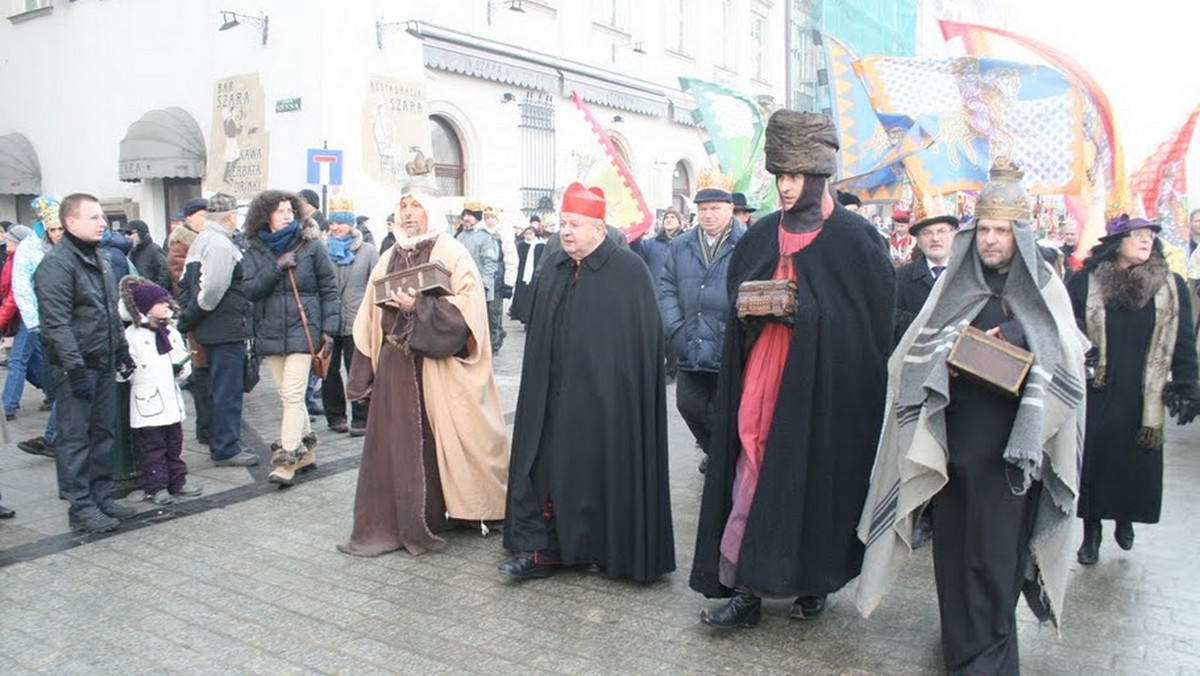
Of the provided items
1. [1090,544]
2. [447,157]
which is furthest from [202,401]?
[447,157]

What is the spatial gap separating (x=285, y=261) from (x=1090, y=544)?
5.38 m

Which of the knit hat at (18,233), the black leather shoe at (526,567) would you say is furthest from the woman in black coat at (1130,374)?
the knit hat at (18,233)

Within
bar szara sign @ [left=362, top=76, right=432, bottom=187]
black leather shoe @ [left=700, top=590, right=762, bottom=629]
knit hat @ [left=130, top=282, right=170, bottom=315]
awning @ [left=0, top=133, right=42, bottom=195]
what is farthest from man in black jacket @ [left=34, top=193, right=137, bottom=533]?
awning @ [left=0, top=133, right=42, bottom=195]

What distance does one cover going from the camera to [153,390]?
6039 millimetres

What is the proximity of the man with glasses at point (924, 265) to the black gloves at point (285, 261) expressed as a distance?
4149 millimetres

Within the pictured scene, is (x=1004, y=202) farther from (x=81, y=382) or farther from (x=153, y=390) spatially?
(x=153, y=390)

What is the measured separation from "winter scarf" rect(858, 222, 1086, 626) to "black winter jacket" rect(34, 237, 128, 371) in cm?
437

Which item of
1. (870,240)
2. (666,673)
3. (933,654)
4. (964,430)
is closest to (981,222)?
(870,240)

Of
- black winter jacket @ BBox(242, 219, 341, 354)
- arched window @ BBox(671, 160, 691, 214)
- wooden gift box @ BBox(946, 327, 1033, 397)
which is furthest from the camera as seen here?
arched window @ BBox(671, 160, 691, 214)

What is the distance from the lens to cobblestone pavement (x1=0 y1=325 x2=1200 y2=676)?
12.5ft

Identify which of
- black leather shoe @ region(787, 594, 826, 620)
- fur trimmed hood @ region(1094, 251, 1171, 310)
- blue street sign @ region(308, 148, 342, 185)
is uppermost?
blue street sign @ region(308, 148, 342, 185)

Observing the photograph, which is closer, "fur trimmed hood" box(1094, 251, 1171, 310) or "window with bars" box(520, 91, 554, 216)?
"fur trimmed hood" box(1094, 251, 1171, 310)

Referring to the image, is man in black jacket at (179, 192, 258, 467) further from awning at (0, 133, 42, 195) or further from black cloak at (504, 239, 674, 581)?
awning at (0, 133, 42, 195)

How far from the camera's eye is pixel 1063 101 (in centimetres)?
742
